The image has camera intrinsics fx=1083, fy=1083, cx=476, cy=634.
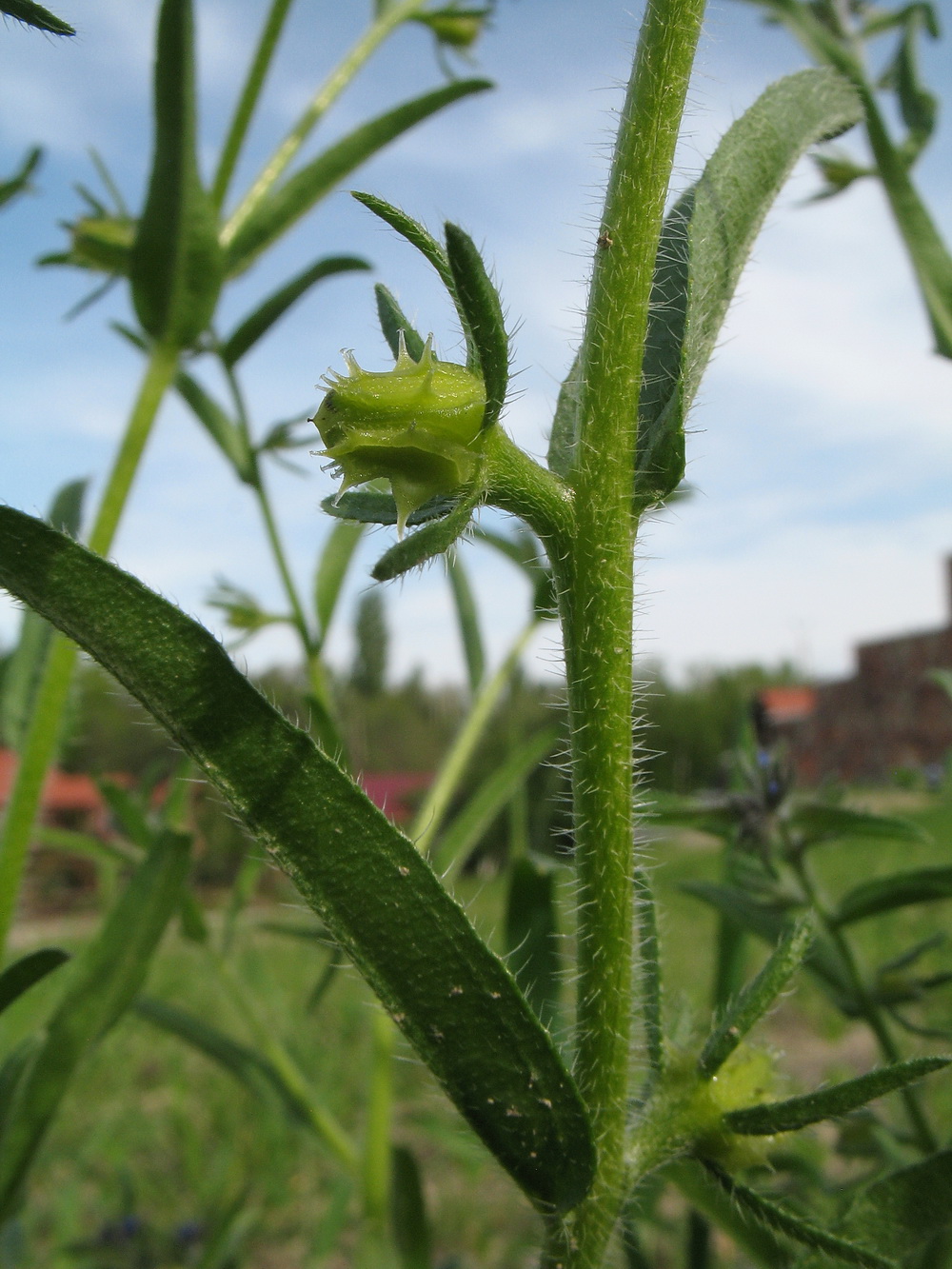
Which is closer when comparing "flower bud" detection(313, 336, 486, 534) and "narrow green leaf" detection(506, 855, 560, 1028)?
"flower bud" detection(313, 336, 486, 534)

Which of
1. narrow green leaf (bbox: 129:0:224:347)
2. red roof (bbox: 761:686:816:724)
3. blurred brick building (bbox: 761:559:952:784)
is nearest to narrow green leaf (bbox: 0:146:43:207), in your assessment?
narrow green leaf (bbox: 129:0:224:347)

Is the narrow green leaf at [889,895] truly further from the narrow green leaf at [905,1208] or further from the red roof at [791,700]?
the red roof at [791,700]

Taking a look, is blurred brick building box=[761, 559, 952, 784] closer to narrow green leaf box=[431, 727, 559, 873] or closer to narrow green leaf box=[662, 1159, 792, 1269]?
narrow green leaf box=[431, 727, 559, 873]

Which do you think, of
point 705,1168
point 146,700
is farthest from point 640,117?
point 705,1168

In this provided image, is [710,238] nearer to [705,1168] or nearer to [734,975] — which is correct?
[705,1168]

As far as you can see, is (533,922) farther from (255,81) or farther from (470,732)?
(255,81)

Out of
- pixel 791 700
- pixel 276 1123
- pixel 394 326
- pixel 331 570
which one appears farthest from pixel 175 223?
pixel 791 700
